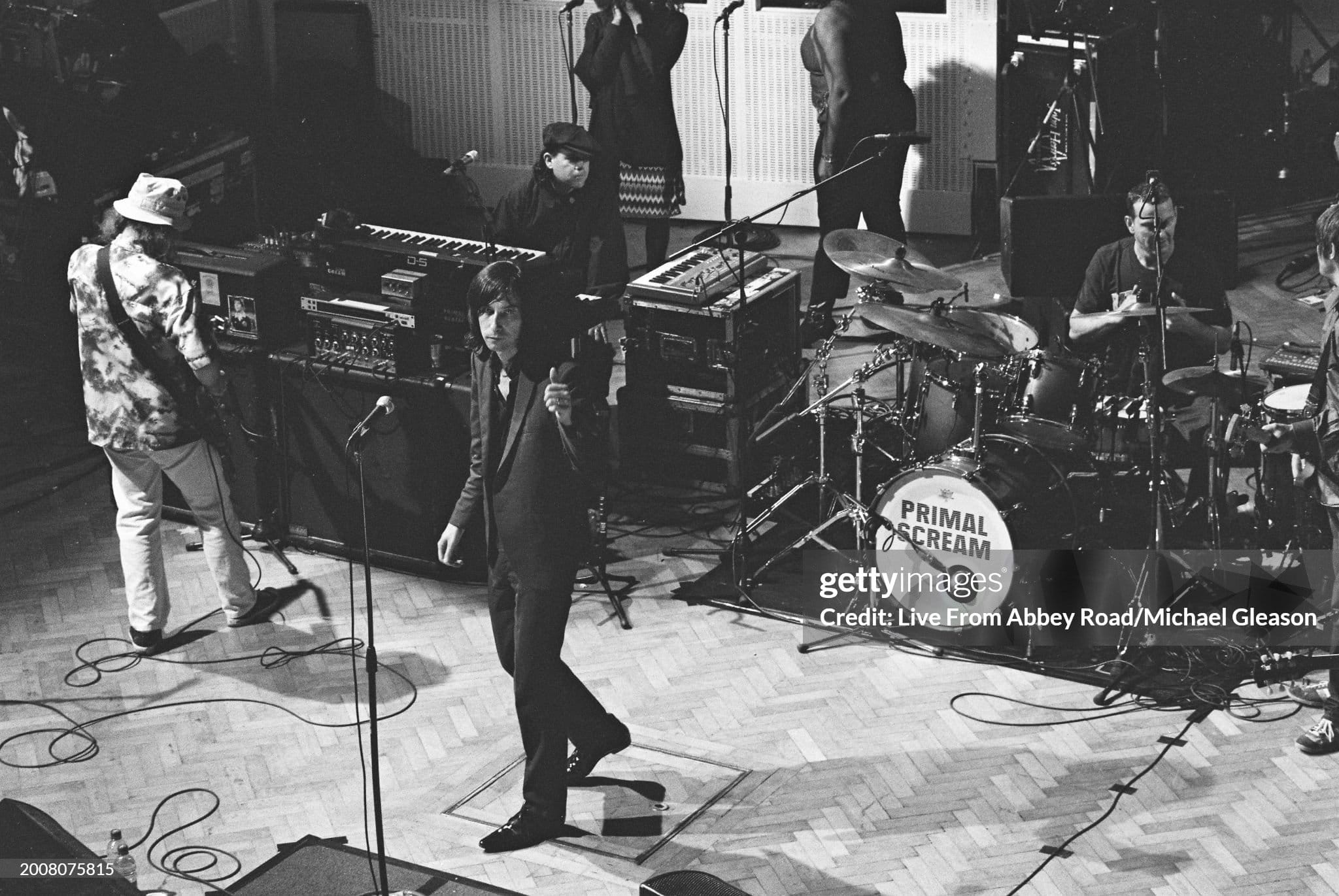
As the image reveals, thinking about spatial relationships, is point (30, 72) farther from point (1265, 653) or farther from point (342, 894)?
point (1265, 653)

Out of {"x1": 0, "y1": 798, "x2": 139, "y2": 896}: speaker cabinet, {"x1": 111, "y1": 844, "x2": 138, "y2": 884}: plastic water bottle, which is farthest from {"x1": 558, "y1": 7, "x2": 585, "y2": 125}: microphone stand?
{"x1": 0, "y1": 798, "x2": 139, "y2": 896}: speaker cabinet

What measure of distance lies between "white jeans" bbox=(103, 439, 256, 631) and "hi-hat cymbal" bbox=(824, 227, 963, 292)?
2.64 m

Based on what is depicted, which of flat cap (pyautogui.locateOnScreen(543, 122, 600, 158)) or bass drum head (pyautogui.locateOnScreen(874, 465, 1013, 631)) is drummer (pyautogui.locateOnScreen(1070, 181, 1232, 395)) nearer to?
bass drum head (pyautogui.locateOnScreen(874, 465, 1013, 631))

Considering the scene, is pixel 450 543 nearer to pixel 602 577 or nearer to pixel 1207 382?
pixel 602 577

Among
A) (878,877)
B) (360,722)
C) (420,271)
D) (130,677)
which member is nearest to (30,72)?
(420,271)

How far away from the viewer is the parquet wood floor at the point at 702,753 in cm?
605

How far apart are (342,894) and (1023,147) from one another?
713 centimetres

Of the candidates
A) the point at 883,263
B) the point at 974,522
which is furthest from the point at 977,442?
the point at 883,263

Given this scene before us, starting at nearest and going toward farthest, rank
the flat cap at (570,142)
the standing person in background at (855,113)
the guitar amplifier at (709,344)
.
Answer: the flat cap at (570,142) → the guitar amplifier at (709,344) → the standing person in background at (855,113)

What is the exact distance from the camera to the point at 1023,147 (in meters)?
11.4

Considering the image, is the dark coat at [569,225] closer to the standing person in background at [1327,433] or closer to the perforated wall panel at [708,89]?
the standing person in background at [1327,433]

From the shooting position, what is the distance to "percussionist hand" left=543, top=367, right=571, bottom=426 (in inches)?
224

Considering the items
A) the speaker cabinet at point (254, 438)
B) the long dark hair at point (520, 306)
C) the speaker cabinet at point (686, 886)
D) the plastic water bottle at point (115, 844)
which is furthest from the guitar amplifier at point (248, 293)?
the speaker cabinet at point (686, 886)

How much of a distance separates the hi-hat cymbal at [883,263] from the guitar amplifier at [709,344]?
0.65m
